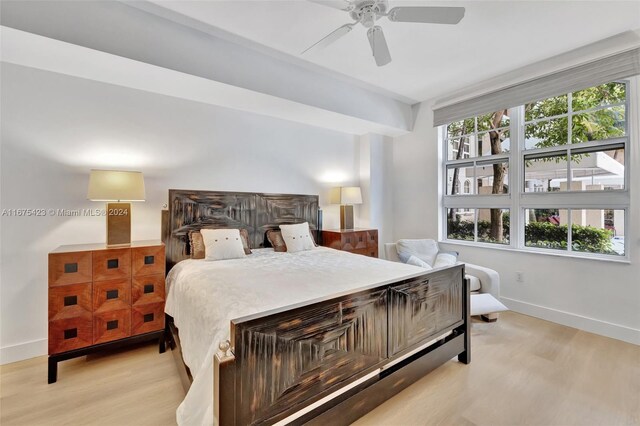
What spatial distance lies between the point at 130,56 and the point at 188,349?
2280 millimetres

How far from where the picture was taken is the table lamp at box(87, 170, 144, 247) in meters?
2.37

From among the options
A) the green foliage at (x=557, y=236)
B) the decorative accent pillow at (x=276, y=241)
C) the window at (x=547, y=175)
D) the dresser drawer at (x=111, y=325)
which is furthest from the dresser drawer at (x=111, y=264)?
the green foliage at (x=557, y=236)

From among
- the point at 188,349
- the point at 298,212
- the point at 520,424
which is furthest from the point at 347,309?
the point at 298,212

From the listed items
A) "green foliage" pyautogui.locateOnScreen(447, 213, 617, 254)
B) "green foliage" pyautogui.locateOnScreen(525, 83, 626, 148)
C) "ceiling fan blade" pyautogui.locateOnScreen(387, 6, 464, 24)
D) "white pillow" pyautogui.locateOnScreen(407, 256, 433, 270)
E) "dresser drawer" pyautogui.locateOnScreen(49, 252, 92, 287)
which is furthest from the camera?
"white pillow" pyautogui.locateOnScreen(407, 256, 433, 270)

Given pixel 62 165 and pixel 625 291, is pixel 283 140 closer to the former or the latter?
pixel 62 165

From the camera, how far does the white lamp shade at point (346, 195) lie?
13.5 feet

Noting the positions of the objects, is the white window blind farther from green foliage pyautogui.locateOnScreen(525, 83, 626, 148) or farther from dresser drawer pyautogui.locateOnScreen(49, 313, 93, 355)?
dresser drawer pyautogui.locateOnScreen(49, 313, 93, 355)

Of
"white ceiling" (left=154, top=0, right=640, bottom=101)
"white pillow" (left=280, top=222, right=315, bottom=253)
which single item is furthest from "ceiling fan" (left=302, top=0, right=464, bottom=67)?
"white pillow" (left=280, top=222, right=315, bottom=253)

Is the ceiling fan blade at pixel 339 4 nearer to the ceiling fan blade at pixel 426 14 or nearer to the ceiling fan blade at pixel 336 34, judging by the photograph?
the ceiling fan blade at pixel 336 34

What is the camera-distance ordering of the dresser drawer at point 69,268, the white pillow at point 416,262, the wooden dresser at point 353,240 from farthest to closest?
the wooden dresser at point 353,240
the white pillow at point 416,262
the dresser drawer at point 69,268

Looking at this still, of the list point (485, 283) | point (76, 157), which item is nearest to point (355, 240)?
point (485, 283)

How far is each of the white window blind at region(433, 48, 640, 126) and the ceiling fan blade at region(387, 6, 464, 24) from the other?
1933 mm

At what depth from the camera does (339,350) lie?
1.51 m

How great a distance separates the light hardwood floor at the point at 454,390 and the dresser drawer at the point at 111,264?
0.73 m
